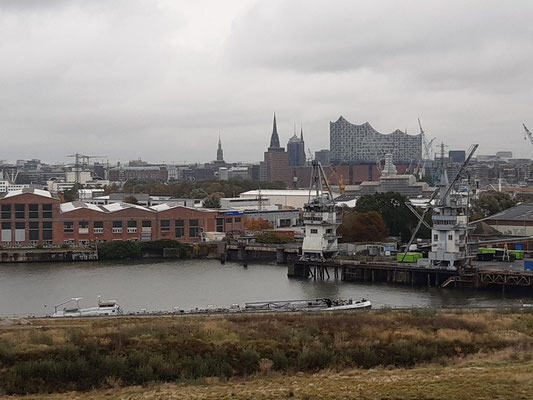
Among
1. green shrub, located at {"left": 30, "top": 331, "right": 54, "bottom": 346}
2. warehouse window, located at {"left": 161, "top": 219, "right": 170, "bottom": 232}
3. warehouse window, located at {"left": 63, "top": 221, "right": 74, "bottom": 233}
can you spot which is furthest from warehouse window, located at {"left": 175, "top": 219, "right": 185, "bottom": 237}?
green shrub, located at {"left": 30, "top": 331, "right": 54, "bottom": 346}

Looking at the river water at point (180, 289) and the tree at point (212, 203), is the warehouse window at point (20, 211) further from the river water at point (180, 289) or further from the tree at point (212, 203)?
the tree at point (212, 203)

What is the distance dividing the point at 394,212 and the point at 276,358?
3890 centimetres

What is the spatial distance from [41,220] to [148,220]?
21.9 feet

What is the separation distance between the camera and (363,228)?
51.1 metres

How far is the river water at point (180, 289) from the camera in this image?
106ft

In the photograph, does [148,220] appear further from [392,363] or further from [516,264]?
[392,363]

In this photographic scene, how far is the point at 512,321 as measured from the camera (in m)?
22.0

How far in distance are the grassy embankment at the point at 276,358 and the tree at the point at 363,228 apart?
2913 centimetres

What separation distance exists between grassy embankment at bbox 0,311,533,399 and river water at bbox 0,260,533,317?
423 inches

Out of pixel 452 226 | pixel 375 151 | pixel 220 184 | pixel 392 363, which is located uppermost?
pixel 375 151

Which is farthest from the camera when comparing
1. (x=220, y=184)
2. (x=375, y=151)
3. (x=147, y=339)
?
(x=375, y=151)

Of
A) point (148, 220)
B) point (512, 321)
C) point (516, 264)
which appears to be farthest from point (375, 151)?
point (512, 321)

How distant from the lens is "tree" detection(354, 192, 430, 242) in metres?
55.0

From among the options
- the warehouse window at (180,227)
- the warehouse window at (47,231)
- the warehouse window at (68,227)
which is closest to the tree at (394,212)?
the warehouse window at (180,227)
